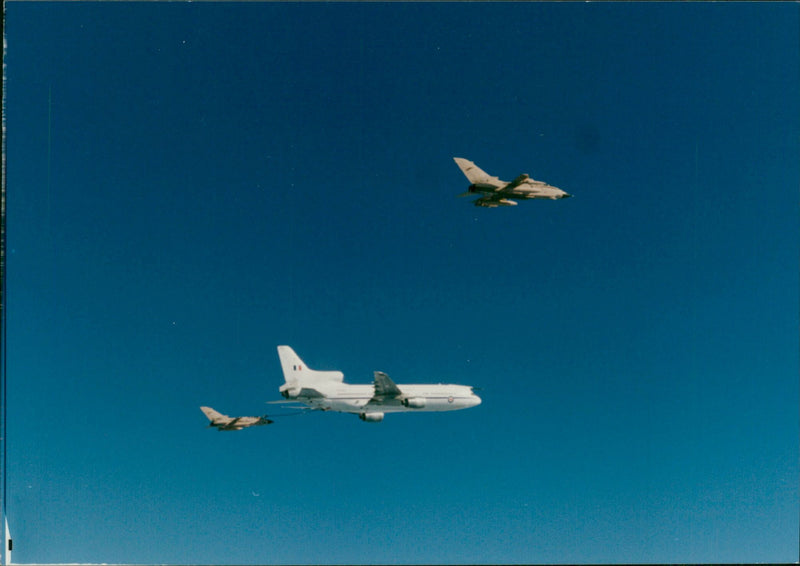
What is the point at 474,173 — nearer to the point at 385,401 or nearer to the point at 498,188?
the point at 498,188

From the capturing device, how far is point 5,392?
173 ft

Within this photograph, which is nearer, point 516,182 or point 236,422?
point 516,182

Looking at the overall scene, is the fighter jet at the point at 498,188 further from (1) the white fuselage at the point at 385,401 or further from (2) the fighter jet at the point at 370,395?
(1) the white fuselage at the point at 385,401

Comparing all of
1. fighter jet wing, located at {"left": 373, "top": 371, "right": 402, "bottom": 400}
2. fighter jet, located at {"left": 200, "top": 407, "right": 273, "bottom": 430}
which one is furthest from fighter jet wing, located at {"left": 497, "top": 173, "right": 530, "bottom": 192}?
fighter jet, located at {"left": 200, "top": 407, "right": 273, "bottom": 430}

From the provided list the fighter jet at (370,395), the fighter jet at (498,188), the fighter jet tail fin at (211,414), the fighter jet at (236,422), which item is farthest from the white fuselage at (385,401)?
the fighter jet at (498,188)

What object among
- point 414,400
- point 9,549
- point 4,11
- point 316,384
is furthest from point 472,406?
point 4,11

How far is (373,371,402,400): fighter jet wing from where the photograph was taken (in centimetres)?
9094

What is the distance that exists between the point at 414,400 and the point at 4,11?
5950cm

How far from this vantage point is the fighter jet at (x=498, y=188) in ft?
245

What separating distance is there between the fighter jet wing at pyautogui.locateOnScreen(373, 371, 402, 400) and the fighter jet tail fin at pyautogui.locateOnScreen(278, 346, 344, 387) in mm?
8938

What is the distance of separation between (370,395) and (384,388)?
487 cm

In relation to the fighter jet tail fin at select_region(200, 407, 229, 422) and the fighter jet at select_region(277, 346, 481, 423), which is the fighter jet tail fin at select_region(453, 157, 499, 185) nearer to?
the fighter jet at select_region(277, 346, 481, 423)

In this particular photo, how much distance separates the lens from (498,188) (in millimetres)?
74875

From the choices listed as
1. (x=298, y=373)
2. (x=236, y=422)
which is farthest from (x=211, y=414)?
(x=298, y=373)
